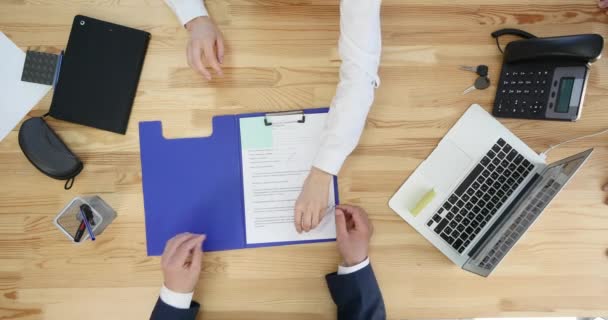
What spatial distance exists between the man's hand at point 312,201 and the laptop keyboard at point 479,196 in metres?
0.25

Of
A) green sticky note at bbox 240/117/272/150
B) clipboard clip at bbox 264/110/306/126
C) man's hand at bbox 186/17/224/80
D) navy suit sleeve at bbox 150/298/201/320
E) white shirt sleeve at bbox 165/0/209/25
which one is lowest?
navy suit sleeve at bbox 150/298/201/320

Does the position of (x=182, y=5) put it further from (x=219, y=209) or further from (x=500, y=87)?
(x=500, y=87)

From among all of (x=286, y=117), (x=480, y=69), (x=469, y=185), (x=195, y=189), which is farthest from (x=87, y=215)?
(x=480, y=69)

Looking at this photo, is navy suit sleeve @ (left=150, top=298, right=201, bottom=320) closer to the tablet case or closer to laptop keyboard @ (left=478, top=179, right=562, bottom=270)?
the tablet case

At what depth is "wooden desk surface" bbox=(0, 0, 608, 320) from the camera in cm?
96

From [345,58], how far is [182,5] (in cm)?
39

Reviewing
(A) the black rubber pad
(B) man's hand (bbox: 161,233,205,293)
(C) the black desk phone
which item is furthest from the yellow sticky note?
(A) the black rubber pad

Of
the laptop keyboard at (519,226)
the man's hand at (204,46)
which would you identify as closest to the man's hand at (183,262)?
the man's hand at (204,46)

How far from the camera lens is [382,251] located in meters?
0.97

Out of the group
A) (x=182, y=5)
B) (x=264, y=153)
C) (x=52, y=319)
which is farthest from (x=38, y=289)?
(x=182, y=5)

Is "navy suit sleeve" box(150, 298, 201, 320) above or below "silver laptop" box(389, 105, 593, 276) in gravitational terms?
below

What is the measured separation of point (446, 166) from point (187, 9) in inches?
27.0

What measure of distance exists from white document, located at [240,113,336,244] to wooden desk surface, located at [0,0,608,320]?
0.13 feet

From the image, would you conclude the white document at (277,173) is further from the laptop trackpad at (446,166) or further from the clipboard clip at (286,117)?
the laptop trackpad at (446,166)
